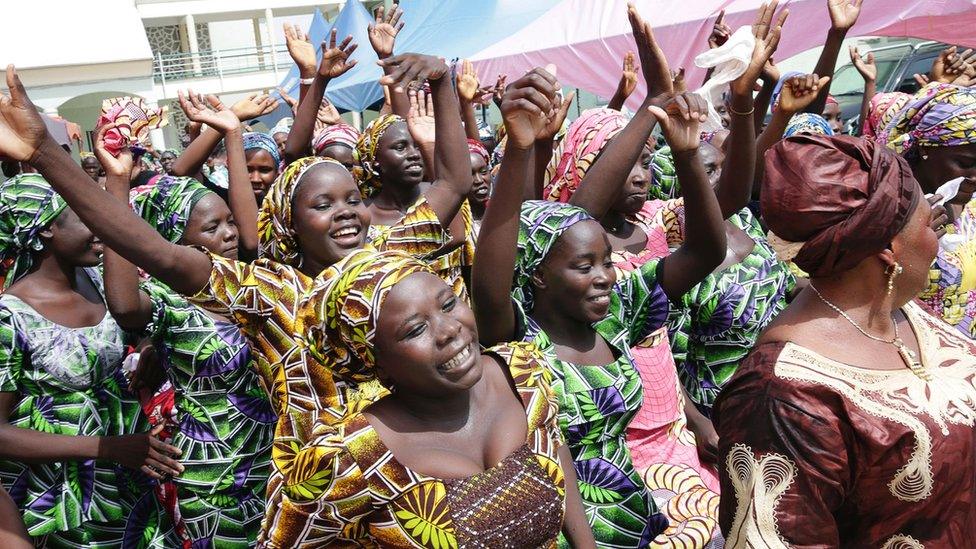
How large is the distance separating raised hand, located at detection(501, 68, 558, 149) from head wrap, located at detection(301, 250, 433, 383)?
23.3 inches

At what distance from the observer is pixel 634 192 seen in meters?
3.92

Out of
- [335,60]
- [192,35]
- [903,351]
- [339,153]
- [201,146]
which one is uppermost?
[903,351]

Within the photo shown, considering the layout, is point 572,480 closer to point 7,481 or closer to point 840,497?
point 840,497

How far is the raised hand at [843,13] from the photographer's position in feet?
14.5

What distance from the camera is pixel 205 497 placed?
338cm

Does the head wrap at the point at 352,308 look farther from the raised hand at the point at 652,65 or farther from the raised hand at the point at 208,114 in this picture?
the raised hand at the point at 208,114

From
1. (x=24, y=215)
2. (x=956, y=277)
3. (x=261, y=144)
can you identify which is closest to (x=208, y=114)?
(x=24, y=215)

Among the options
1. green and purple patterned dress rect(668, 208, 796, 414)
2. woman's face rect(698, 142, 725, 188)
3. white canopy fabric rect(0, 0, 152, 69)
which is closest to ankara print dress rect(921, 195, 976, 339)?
green and purple patterned dress rect(668, 208, 796, 414)

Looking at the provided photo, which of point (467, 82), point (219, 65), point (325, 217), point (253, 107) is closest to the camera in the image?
point (325, 217)

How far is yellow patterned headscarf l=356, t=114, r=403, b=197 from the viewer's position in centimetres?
476

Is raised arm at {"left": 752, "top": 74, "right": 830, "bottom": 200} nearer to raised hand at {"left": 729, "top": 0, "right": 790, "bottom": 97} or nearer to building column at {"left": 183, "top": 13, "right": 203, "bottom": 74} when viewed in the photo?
raised hand at {"left": 729, "top": 0, "right": 790, "bottom": 97}

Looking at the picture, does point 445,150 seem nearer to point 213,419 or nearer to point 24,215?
point 213,419

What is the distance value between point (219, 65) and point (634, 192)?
1205 inches

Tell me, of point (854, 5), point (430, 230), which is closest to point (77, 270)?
point (430, 230)
